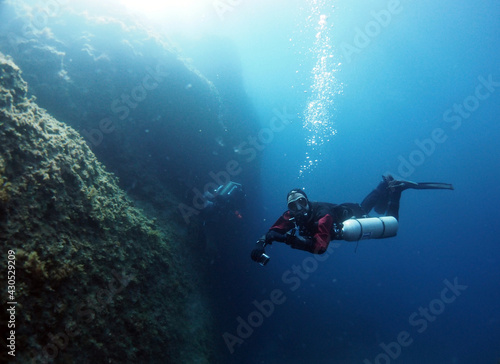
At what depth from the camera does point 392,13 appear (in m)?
51.2

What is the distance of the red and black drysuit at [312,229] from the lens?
4586 mm

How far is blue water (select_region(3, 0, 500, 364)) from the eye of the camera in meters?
17.7

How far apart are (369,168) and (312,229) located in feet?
363

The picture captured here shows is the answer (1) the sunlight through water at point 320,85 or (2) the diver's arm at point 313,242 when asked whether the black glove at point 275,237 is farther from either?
(1) the sunlight through water at point 320,85

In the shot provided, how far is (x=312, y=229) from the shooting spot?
17.6ft

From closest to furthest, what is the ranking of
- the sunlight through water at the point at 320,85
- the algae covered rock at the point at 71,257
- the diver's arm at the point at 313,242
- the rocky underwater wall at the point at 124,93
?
the algae covered rock at the point at 71,257 → the diver's arm at the point at 313,242 → the rocky underwater wall at the point at 124,93 → the sunlight through water at the point at 320,85

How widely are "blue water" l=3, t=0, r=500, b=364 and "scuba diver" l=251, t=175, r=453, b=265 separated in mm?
5704

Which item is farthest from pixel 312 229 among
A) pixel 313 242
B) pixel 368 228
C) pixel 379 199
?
pixel 379 199

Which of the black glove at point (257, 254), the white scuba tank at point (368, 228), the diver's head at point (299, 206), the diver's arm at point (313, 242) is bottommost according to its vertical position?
the black glove at point (257, 254)

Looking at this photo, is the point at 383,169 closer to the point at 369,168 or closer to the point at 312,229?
the point at 369,168

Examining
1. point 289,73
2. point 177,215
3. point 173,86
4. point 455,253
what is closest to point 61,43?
point 173,86

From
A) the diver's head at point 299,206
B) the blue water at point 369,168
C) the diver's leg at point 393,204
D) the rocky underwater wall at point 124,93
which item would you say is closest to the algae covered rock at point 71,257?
the rocky underwater wall at point 124,93

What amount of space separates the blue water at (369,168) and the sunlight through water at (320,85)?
0.50 meters

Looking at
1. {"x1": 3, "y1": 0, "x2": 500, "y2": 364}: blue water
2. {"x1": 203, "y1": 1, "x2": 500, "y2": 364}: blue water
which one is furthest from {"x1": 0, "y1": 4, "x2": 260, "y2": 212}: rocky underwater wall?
{"x1": 203, "y1": 1, "x2": 500, "y2": 364}: blue water
